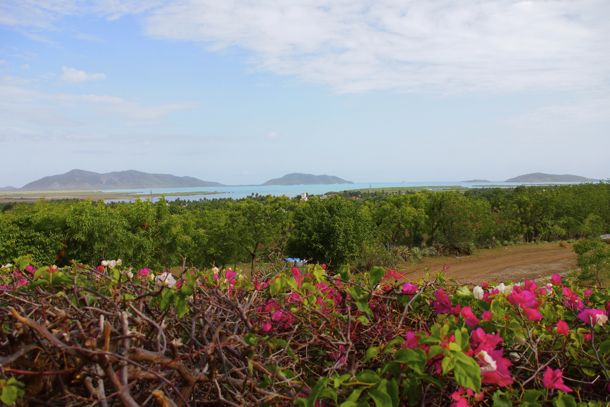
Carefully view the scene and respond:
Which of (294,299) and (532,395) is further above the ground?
(294,299)

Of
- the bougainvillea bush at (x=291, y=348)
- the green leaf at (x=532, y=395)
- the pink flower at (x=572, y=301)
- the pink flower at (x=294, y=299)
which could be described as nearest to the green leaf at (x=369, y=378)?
the bougainvillea bush at (x=291, y=348)

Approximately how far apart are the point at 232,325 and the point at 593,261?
41.3 feet

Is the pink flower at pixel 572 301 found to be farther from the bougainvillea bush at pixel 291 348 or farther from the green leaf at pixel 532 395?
the green leaf at pixel 532 395

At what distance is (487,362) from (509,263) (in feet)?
65.5

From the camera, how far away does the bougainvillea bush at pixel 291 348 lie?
39.8 inches

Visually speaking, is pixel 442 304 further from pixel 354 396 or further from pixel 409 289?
pixel 354 396

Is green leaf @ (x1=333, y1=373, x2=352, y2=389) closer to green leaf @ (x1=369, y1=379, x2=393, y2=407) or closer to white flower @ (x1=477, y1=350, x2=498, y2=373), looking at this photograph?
green leaf @ (x1=369, y1=379, x2=393, y2=407)

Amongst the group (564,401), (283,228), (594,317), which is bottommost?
(283,228)

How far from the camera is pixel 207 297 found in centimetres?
143

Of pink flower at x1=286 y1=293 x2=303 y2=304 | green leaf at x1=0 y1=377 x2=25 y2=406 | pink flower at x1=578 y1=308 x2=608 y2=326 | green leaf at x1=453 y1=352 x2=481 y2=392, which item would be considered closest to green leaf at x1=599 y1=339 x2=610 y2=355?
pink flower at x1=578 y1=308 x2=608 y2=326

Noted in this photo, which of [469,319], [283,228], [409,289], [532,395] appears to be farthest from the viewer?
[283,228]

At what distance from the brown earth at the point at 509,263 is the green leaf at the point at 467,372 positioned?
48.3ft

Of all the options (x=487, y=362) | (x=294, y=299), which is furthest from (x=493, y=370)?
(x=294, y=299)

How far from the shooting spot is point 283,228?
17.4 meters
